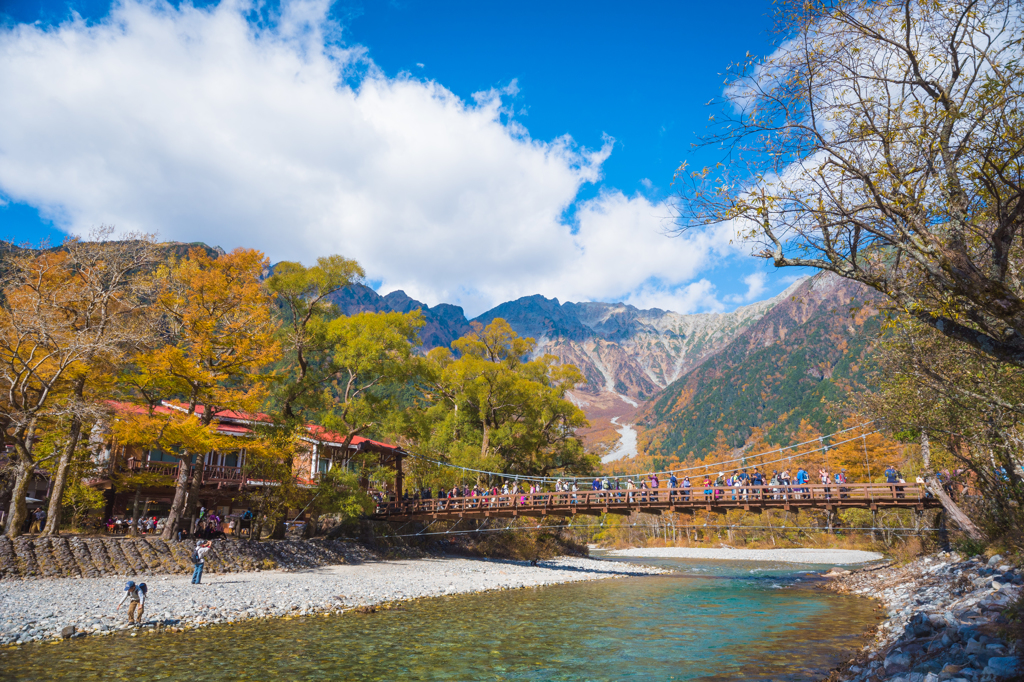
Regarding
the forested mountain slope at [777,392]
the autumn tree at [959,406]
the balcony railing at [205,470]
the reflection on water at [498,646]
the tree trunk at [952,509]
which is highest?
the forested mountain slope at [777,392]

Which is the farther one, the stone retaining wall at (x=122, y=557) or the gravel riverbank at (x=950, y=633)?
the stone retaining wall at (x=122, y=557)

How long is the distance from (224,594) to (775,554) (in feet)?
129

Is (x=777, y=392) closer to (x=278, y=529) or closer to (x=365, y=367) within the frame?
(x=365, y=367)

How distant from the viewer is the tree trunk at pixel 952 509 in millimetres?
16877

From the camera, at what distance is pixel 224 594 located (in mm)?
13039

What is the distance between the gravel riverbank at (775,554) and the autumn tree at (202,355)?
1340 inches

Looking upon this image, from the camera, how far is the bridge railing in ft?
60.7

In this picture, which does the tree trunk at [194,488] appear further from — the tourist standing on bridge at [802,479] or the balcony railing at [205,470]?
the tourist standing on bridge at [802,479]

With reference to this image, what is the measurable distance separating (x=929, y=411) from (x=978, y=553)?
175 inches

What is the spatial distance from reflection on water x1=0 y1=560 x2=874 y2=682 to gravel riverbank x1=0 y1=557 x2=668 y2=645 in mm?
758

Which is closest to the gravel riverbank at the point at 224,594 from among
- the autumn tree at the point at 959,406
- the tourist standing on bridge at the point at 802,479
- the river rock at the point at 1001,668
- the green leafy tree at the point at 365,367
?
the green leafy tree at the point at 365,367

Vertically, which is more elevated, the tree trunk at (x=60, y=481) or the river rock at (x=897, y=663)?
the tree trunk at (x=60, y=481)

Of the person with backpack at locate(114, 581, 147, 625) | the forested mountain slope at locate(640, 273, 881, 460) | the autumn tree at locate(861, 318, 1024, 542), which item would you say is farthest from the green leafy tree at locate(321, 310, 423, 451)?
the forested mountain slope at locate(640, 273, 881, 460)

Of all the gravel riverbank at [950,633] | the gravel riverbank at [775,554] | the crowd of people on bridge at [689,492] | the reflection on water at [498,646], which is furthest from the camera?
the gravel riverbank at [775,554]
